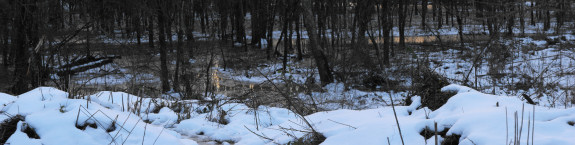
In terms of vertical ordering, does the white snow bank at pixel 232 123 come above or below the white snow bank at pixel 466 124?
below

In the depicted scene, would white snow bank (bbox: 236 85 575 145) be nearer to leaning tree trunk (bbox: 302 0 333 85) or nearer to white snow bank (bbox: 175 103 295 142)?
white snow bank (bbox: 175 103 295 142)

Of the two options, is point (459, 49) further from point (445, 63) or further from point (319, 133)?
point (319, 133)

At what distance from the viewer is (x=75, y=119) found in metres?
3.34

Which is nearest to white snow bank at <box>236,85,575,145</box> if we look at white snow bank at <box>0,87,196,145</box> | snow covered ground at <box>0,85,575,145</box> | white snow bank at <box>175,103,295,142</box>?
snow covered ground at <box>0,85,575,145</box>

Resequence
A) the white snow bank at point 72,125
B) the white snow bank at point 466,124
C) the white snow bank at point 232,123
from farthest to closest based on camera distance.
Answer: the white snow bank at point 232,123 → the white snow bank at point 72,125 → the white snow bank at point 466,124

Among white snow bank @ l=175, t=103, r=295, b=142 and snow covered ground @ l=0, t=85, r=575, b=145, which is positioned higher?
snow covered ground @ l=0, t=85, r=575, b=145

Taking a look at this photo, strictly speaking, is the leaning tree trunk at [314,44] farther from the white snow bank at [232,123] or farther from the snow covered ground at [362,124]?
the snow covered ground at [362,124]

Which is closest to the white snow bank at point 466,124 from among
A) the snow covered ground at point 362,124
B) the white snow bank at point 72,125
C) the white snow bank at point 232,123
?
the snow covered ground at point 362,124

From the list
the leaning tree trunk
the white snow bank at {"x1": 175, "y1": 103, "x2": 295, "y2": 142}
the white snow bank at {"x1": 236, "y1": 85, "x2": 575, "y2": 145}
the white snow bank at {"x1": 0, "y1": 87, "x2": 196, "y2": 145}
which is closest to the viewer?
the white snow bank at {"x1": 236, "y1": 85, "x2": 575, "y2": 145}

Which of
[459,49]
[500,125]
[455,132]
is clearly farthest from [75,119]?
[459,49]

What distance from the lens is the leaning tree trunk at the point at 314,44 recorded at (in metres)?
11.9

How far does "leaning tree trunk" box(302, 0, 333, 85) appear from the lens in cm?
1190

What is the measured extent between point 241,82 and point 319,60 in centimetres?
265

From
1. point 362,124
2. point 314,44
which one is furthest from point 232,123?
point 314,44
